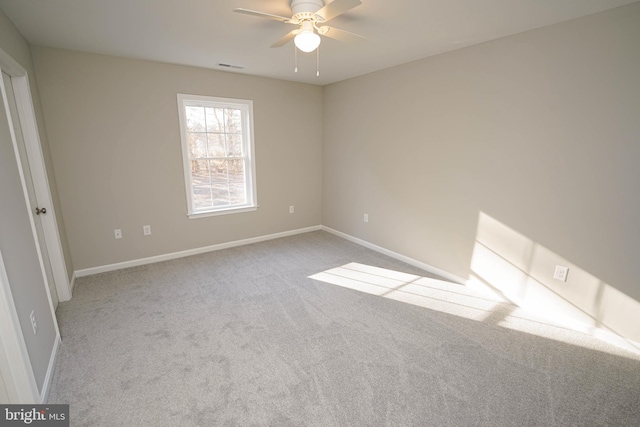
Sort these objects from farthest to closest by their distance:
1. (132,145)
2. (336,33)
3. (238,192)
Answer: (238,192) → (132,145) → (336,33)

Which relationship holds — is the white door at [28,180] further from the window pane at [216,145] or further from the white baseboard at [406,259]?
the white baseboard at [406,259]

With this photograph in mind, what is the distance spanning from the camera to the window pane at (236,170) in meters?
4.25

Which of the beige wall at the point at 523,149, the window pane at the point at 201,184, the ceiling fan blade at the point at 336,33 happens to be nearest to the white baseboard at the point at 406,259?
the beige wall at the point at 523,149

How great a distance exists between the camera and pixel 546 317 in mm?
2578

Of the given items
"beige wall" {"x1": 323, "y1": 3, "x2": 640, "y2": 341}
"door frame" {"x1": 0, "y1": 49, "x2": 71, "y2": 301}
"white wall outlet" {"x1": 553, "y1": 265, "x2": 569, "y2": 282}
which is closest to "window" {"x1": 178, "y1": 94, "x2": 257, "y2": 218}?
"door frame" {"x1": 0, "y1": 49, "x2": 71, "y2": 301}

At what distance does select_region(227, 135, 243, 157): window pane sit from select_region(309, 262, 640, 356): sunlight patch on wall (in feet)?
7.26

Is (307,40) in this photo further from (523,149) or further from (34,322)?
(34,322)

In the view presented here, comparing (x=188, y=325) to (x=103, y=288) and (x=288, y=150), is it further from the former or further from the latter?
(x=288, y=150)

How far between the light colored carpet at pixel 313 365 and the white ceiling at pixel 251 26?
2461 millimetres

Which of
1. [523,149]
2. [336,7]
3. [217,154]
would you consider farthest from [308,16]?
[217,154]

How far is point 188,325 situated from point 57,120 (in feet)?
8.48

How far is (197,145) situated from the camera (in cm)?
391

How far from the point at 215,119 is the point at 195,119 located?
0.88 ft

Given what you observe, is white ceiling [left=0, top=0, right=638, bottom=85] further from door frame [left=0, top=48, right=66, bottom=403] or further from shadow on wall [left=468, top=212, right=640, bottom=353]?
shadow on wall [left=468, top=212, right=640, bottom=353]
